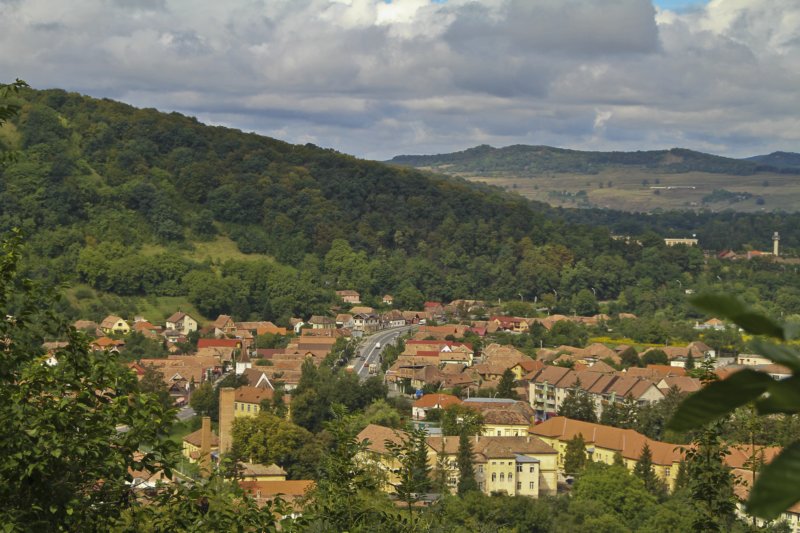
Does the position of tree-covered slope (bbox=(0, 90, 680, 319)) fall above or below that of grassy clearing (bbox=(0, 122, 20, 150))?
below

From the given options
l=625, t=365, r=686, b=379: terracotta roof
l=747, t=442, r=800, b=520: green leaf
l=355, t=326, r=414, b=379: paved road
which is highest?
l=747, t=442, r=800, b=520: green leaf

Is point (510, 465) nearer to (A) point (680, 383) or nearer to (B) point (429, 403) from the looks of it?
(B) point (429, 403)

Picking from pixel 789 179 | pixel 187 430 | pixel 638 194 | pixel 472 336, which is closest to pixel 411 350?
pixel 472 336

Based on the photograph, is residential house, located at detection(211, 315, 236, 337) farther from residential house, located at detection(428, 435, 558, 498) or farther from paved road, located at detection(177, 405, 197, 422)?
residential house, located at detection(428, 435, 558, 498)

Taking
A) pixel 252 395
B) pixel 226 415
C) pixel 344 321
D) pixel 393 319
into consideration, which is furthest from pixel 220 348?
pixel 226 415

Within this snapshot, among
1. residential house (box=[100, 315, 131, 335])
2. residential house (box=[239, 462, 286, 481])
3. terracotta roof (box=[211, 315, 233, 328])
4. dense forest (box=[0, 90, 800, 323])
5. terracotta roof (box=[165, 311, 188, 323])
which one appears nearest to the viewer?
residential house (box=[239, 462, 286, 481])

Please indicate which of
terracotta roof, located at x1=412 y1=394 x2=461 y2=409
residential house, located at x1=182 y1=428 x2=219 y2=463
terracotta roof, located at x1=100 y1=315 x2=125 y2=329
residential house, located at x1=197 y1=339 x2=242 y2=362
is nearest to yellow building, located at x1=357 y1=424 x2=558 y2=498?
residential house, located at x1=182 y1=428 x2=219 y2=463

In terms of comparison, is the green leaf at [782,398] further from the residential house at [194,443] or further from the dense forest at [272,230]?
the dense forest at [272,230]

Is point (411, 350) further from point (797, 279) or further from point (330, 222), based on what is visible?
point (797, 279)
